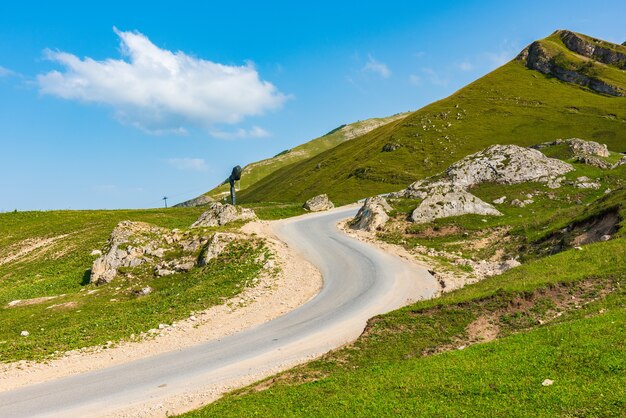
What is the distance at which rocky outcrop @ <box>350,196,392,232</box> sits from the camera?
5234 cm

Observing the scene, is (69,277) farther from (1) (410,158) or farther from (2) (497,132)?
(2) (497,132)

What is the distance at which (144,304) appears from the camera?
1260 inches

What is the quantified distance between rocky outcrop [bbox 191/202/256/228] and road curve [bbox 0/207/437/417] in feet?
65.3

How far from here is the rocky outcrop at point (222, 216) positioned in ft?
178

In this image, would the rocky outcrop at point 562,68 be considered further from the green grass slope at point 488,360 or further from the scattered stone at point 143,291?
the scattered stone at point 143,291

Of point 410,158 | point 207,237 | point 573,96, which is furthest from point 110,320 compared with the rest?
point 573,96

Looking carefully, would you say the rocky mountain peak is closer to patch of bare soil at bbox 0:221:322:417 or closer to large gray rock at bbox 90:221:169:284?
patch of bare soil at bbox 0:221:322:417

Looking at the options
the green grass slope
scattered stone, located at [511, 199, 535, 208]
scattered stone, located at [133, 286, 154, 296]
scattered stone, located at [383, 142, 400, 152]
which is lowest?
the green grass slope

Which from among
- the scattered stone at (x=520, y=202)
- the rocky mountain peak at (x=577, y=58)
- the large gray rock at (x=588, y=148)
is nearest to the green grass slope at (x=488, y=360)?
the scattered stone at (x=520, y=202)

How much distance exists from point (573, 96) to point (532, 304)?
15969cm

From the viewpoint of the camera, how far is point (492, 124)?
134500mm

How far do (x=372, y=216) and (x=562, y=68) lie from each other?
523ft

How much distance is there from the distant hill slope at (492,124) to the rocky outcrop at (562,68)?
1.12 ft

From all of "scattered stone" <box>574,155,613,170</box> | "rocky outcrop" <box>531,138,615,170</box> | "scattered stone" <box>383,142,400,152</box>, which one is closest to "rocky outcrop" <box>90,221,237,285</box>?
"scattered stone" <box>574,155,613,170</box>
